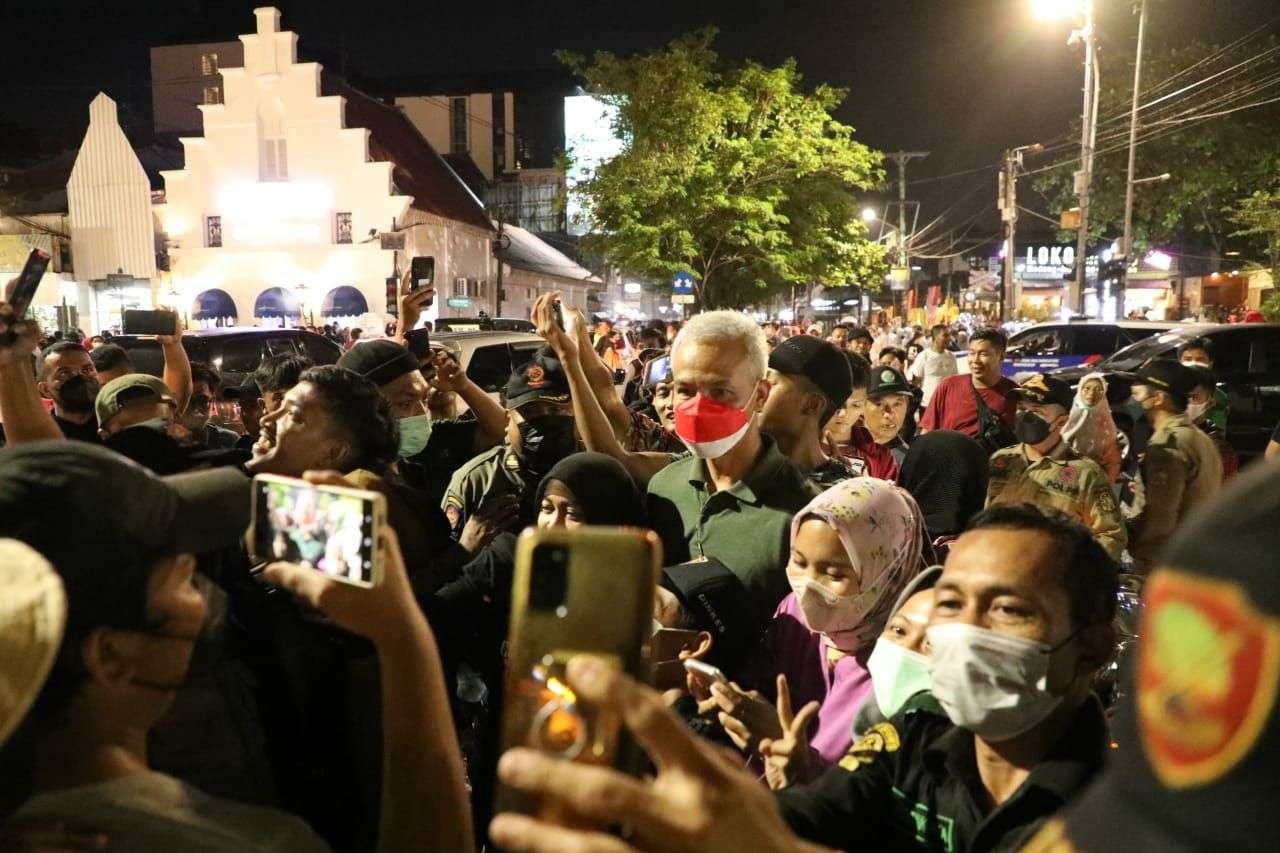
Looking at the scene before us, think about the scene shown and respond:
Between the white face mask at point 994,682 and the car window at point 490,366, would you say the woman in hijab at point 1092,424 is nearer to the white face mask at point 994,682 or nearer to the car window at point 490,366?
the white face mask at point 994,682

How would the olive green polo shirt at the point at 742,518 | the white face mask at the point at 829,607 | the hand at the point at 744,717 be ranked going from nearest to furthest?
the hand at the point at 744,717, the white face mask at the point at 829,607, the olive green polo shirt at the point at 742,518

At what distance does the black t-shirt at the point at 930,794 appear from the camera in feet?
5.66

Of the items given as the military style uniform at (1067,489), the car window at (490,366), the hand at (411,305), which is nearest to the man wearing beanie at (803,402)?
the military style uniform at (1067,489)

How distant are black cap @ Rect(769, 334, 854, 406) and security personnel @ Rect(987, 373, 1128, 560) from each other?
2.78 feet

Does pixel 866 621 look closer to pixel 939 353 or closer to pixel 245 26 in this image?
pixel 939 353

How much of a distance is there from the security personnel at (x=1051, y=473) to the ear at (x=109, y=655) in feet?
11.4

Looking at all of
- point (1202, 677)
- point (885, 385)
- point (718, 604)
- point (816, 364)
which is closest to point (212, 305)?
point (885, 385)

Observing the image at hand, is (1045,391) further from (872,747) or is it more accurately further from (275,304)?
(275,304)

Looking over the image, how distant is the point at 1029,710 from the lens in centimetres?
184

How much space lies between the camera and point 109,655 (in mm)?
1063

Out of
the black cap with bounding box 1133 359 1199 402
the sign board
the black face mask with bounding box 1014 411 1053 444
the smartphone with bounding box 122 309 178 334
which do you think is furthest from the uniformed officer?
the sign board

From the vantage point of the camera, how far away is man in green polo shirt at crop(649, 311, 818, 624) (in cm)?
321

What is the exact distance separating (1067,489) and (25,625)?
14.2 feet

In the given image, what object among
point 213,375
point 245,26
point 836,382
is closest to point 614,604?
point 836,382
